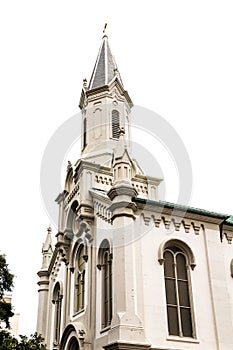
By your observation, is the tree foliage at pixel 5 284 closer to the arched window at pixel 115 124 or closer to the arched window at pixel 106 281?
the arched window at pixel 106 281

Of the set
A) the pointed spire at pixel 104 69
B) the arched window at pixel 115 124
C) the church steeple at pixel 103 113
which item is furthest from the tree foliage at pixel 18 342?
the pointed spire at pixel 104 69

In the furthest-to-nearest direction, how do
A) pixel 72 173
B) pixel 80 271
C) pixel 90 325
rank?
pixel 72 173 < pixel 80 271 < pixel 90 325

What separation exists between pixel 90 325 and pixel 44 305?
8.87m

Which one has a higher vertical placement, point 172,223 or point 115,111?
point 115,111

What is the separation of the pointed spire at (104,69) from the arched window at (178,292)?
15393 millimetres

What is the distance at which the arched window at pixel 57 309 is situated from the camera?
24.0 metres

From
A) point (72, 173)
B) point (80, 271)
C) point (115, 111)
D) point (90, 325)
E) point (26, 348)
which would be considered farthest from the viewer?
point (115, 111)

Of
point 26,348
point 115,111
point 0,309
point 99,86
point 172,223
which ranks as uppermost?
point 99,86

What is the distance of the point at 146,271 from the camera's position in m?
17.8

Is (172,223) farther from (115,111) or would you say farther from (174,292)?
(115,111)

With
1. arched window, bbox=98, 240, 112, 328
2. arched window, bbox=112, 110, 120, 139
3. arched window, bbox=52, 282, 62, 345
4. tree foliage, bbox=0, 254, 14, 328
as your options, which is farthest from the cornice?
arched window, bbox=112, 110, 120, 139

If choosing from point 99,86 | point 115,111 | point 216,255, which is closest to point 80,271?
point 216,255

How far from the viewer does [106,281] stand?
1908cm

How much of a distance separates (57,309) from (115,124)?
39.8ft
